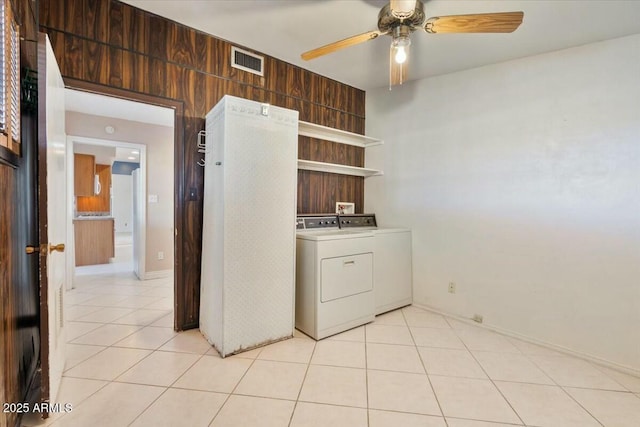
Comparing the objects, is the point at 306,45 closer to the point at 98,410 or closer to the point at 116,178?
the point at 98,410

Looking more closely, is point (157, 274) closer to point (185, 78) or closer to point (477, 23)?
point (185, 78)

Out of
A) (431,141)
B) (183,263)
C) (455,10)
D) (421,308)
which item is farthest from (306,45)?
(421,308)

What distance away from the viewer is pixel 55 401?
5.13 feet

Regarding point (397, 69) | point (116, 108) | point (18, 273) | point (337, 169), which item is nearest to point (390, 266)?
point (337, 169)

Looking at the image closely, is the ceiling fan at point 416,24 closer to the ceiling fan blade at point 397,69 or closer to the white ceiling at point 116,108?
the ceiling fan blade at point 397,69

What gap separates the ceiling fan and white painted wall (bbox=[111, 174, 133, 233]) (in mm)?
11221

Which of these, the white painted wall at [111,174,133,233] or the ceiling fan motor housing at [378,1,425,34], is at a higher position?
the ceiling fan motor housing at [378,1,425,34]

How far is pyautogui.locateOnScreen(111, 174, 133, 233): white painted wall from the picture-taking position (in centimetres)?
1048

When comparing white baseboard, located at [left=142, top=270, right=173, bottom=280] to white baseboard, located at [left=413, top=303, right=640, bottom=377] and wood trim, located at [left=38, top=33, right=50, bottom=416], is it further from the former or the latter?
white baseboard, located at [left=413, top=303, right=640, bottom=377]

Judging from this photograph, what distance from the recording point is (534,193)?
2467 millimetres

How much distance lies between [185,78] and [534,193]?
3.21m

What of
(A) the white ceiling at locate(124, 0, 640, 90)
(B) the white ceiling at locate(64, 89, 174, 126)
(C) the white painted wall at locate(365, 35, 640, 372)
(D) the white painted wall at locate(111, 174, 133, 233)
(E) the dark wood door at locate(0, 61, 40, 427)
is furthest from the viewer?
(D) the white painted wall at locate(111, 174, 133, 233)

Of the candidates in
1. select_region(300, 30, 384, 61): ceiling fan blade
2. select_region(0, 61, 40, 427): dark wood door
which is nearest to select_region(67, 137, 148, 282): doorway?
select_region(0, 61, 40, 427): dark wood door

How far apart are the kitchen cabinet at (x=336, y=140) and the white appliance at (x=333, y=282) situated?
0.90 m
